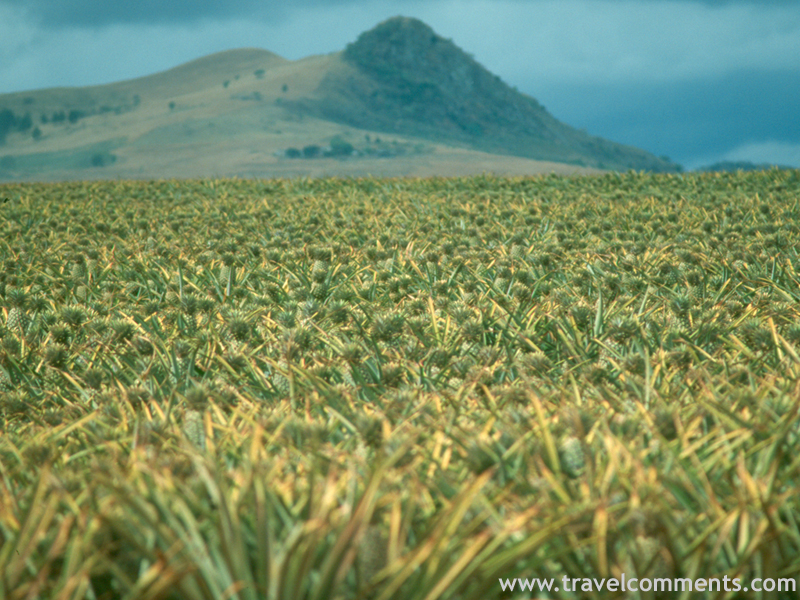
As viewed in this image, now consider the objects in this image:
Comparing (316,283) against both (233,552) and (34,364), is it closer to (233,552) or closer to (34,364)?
(34,364)

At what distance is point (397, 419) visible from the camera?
2381 millimetres

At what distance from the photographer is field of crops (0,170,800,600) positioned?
1.41 m

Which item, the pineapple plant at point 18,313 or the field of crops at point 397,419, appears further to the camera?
the pineapple plant at point 18,313

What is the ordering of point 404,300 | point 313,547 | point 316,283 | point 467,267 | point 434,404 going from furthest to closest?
1. point 467,267
2. point 316,283
3. point 404,300
4. point 434,404
5. point 313,547

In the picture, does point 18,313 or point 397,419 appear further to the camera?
point 18,313

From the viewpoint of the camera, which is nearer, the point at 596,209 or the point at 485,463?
the point at 485,463

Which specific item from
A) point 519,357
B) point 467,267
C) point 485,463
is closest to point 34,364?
point 519,357

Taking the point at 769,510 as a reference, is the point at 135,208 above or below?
above

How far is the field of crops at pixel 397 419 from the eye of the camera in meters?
1.41

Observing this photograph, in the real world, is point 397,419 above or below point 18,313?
below

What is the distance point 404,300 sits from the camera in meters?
4.46

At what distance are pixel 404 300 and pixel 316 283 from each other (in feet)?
2.92

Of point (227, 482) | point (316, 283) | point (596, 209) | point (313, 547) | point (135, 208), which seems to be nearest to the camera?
point (313, 547)

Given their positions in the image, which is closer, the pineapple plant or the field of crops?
the field of crops
